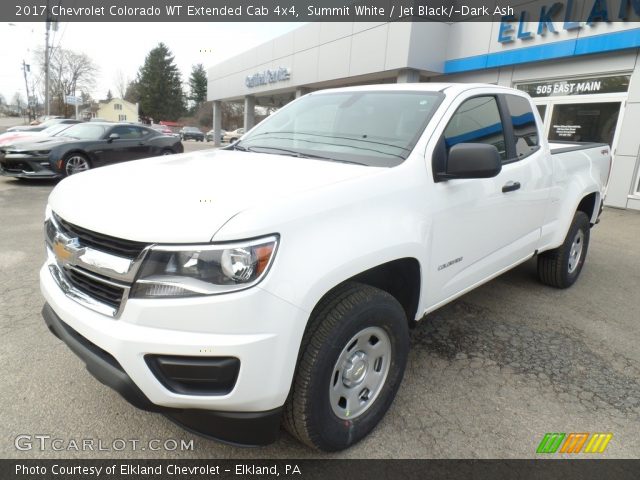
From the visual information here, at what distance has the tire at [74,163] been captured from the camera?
9805 millimetres

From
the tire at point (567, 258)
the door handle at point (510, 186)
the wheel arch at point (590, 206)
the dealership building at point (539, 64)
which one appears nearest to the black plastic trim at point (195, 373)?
the door handle at point (510, 186)

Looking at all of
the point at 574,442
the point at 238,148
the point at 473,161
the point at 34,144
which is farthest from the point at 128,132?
the point at 574,442

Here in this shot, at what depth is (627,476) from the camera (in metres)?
2.12

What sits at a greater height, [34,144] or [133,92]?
[133,92]

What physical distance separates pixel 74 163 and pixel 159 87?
68541 mm

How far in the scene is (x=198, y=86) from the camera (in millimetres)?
85938

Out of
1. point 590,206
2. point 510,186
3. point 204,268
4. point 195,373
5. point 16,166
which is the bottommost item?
point 16,166

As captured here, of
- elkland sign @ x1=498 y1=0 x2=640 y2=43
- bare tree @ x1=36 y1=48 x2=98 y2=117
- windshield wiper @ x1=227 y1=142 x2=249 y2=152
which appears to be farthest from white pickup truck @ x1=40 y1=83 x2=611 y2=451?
bare tree @ x1=36 y1=48 x2=98 y2=117

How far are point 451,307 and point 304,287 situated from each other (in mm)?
2606

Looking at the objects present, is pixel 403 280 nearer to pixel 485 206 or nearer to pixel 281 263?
pixel 485 206

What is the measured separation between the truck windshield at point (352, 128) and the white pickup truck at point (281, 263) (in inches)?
0.6

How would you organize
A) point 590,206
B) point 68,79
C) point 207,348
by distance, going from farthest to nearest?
point 68,79 → point 590,206 → point 207,348

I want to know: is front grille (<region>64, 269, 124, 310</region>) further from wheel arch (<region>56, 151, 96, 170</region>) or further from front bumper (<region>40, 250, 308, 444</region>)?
wheel arch (<region>56, 151, 96, 170</region>)

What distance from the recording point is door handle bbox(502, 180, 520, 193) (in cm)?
305
